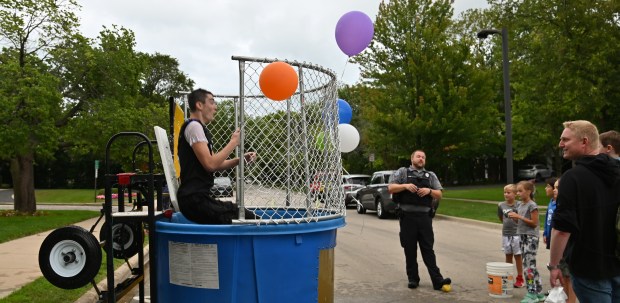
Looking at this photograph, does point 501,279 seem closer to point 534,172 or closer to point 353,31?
point 353,31

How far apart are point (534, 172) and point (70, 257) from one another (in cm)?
4739

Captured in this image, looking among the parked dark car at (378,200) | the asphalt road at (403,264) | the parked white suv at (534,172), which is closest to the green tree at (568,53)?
the parked dark car at (378,200)

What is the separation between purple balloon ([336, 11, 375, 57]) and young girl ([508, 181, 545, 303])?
287 cm

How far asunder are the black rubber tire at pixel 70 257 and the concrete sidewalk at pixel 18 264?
283 cm

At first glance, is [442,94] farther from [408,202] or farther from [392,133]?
[408,202]

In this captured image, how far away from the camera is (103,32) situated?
18.4m

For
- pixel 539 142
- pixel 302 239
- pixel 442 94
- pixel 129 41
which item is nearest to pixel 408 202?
pixel 302 239

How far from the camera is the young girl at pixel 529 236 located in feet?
20.8

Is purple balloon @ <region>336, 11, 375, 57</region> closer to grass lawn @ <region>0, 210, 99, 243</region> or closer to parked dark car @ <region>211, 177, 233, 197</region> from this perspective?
parked dark car @ <region>211, 177, 233, 197</region>

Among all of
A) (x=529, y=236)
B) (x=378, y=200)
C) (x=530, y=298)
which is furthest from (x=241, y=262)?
(x=378, y=200)

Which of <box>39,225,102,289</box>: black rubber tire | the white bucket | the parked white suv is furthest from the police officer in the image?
the parked white suv

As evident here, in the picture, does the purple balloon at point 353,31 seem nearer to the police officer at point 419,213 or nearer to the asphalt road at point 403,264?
the police officer at point 419,213

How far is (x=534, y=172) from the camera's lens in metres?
46.3

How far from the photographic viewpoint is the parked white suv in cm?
4441
